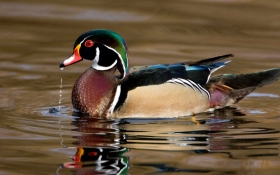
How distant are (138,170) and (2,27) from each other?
6.03 meters

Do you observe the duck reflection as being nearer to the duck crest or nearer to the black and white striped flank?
the duck crest

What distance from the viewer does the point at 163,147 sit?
616cm

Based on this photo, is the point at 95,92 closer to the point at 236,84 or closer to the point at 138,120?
the point at 138,120

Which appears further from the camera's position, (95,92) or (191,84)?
(191,84)

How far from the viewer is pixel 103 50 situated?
24.9 ft

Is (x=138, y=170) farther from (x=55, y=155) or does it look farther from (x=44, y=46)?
(x=44, y=46)

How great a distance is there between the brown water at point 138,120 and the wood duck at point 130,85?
0.15 meters

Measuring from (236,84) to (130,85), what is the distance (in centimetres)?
121

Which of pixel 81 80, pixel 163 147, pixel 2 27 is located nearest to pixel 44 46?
pixel 2 27

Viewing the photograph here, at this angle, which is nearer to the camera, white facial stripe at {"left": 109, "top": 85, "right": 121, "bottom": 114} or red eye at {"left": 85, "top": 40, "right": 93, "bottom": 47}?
white facial stripe at {"left": 109, "top": 85, "right": 121, "bottom": 114}

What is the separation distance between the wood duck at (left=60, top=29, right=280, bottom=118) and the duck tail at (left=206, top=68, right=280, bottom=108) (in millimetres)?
79

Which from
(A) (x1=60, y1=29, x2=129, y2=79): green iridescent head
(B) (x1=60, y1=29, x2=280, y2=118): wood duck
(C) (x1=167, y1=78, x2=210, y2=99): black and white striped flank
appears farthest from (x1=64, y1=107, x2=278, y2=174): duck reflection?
(A) (x1=60, y1=29, x2=129, y2=79): green iridescent head

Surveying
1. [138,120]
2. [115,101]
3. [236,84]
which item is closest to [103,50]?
[115,101]

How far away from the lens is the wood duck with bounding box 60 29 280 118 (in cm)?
732
